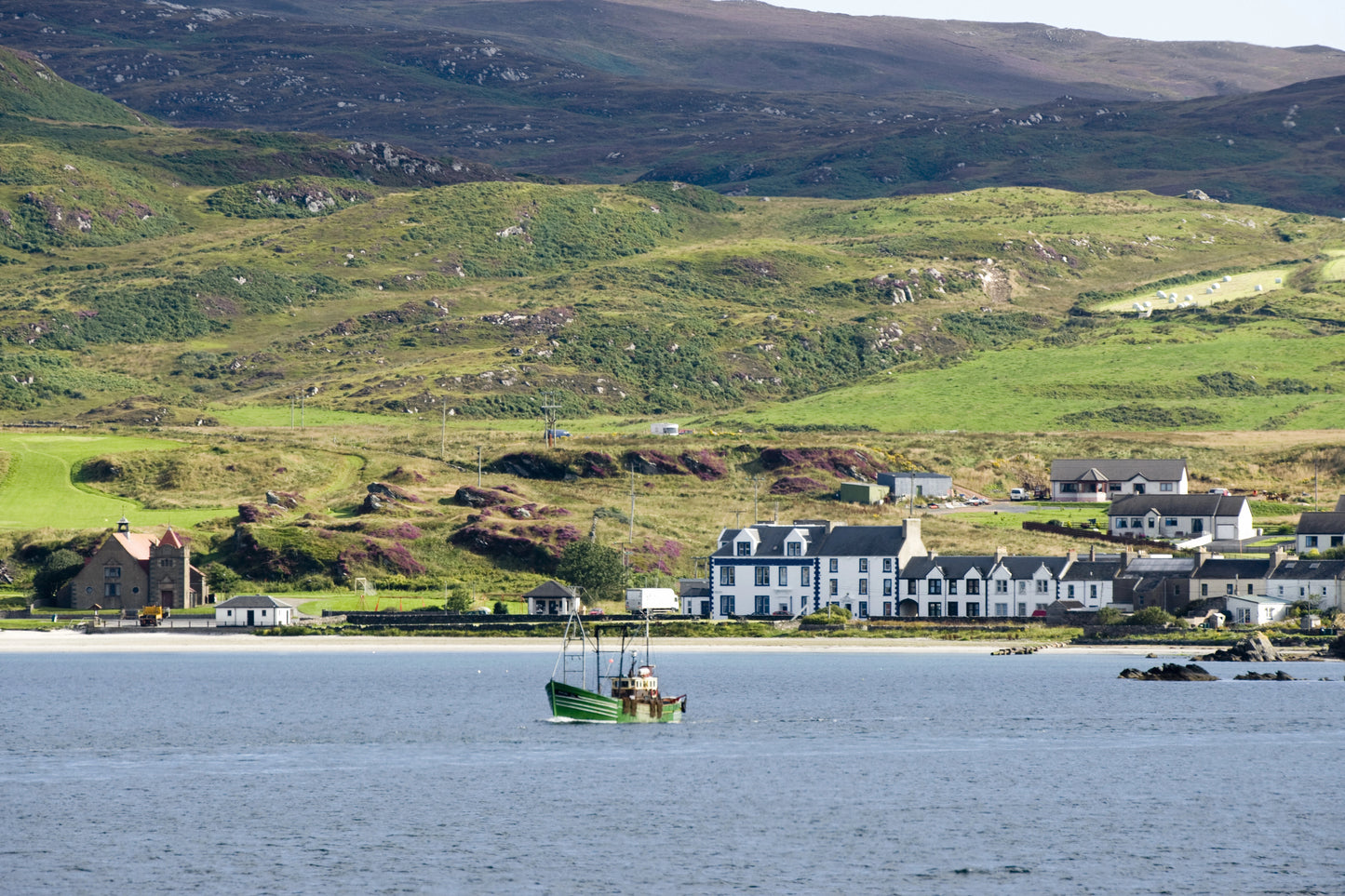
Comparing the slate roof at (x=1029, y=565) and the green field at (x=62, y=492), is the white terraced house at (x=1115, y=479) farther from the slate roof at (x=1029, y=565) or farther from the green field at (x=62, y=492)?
the green field at (x=62, y=492)

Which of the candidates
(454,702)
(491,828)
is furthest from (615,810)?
(454,702)

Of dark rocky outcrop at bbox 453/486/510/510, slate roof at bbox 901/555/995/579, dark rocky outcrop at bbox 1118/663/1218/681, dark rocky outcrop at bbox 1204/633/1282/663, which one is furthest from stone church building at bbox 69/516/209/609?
dark rocky outcrop at bbox 1204/633/1282/663

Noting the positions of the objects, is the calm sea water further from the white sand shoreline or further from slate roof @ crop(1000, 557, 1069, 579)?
slate roof @ crop(1000, 557, 1069, 579)

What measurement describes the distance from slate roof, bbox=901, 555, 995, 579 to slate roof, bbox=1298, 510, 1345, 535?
83.0ft

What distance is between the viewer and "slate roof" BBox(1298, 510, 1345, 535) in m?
→ 123

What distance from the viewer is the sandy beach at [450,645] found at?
104625 mm

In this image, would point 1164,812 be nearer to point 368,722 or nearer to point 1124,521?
point 368,722

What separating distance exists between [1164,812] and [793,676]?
44.5 metres

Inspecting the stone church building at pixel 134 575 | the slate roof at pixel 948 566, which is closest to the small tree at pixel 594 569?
the slate roof at pixel 948 566

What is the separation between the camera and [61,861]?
46188 millimetres

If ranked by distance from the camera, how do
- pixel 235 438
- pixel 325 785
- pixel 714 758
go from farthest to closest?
pixel 235 438
pixel 714 758
pixel 325 785

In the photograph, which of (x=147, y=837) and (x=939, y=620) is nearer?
(x=147, y=837)

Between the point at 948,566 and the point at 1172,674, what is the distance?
987 inches

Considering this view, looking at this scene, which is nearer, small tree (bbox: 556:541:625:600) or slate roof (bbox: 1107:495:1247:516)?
small tree (bbox: 556:541:625:600)
